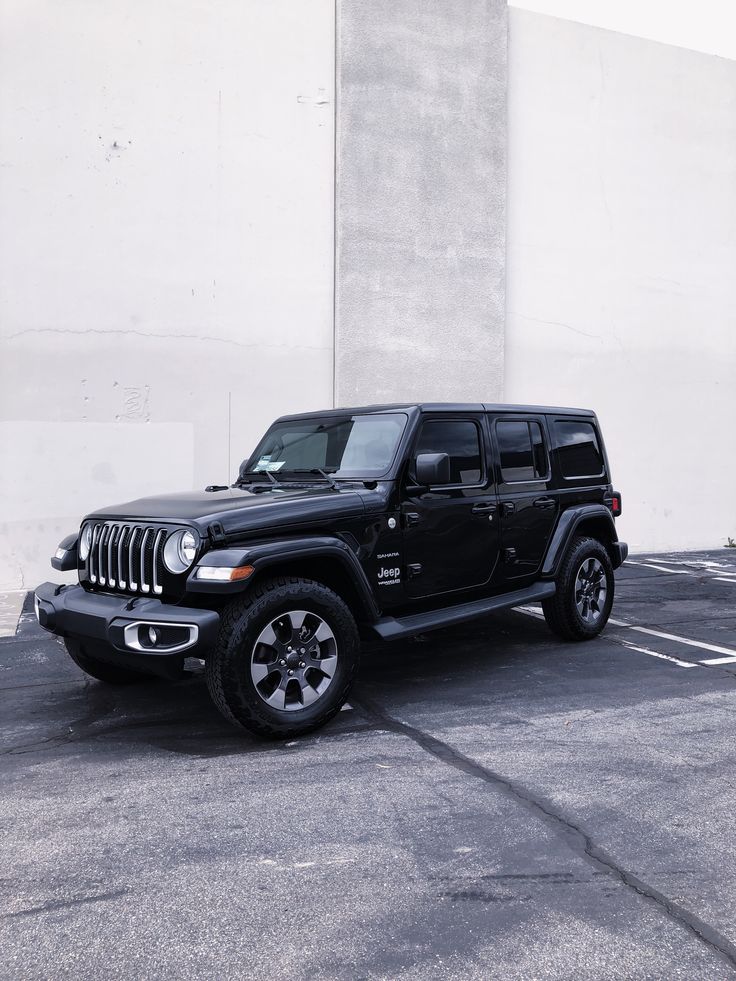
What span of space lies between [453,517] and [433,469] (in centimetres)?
62

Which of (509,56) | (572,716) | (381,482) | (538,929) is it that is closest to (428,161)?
(509,56)

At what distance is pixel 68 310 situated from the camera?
991 cm

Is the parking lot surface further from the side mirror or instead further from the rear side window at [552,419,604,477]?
the rear side window at [552,419,604,477]

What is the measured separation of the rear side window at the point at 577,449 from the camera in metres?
6.77

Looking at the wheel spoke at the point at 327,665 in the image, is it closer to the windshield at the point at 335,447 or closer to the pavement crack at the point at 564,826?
the pavement crack at the point at 564,826

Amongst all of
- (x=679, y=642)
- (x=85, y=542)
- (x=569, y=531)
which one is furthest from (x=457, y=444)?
(x=679, y=642)

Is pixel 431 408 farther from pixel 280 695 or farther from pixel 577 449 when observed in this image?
pixel 280 695

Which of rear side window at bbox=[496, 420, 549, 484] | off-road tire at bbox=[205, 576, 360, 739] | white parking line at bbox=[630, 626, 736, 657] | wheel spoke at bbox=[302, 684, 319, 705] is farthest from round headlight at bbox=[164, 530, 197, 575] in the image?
white parking line at bbox=[630, 626, 736, 657]

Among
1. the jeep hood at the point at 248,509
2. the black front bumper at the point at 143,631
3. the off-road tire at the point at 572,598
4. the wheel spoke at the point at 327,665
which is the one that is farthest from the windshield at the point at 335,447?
the off-road tire at the point at 572,598

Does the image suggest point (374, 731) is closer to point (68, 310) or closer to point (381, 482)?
point (381, 482)

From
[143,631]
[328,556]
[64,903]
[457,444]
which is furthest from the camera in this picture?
[457,444]

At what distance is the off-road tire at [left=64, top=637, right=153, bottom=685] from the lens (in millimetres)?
5410

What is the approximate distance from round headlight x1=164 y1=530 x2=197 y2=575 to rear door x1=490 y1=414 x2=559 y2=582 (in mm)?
2453

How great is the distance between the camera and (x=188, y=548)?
437cm
